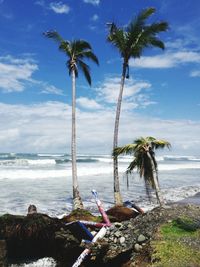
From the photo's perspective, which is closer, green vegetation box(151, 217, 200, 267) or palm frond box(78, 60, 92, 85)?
green vegetation box(151, 217, 200, 267)

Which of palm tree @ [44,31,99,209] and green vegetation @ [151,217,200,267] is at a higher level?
palm tree @ [44,31,99,209]

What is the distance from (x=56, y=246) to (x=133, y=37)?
1326 centimetres

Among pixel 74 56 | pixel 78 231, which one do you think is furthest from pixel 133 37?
pixel 78 231

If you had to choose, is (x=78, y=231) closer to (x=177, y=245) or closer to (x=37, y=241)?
(x=37, y=241)

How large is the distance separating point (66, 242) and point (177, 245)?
10.9 ft

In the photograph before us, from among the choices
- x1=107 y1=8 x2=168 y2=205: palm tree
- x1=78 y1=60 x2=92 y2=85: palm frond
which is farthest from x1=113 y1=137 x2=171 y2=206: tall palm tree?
x1=78 y1=60 x2=92 y2=85: palm frond

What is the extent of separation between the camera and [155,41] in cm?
2188

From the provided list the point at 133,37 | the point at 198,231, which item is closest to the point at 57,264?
the point at 198,231

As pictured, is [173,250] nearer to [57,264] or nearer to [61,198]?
[57,264]

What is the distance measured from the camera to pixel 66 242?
11.4 meters

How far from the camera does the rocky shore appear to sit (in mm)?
10773

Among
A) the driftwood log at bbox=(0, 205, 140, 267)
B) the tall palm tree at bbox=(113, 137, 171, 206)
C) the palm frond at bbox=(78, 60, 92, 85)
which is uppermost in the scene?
the palm frond at bbox=(78, 60, 92, 85)

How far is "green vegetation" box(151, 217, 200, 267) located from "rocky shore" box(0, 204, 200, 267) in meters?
0.07

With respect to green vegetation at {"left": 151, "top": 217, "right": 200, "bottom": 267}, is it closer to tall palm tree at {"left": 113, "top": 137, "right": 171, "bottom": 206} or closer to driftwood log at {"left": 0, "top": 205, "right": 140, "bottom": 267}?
driftwood log at {"left": 0, "top": 205, "right": 140, "bottom": 267}
